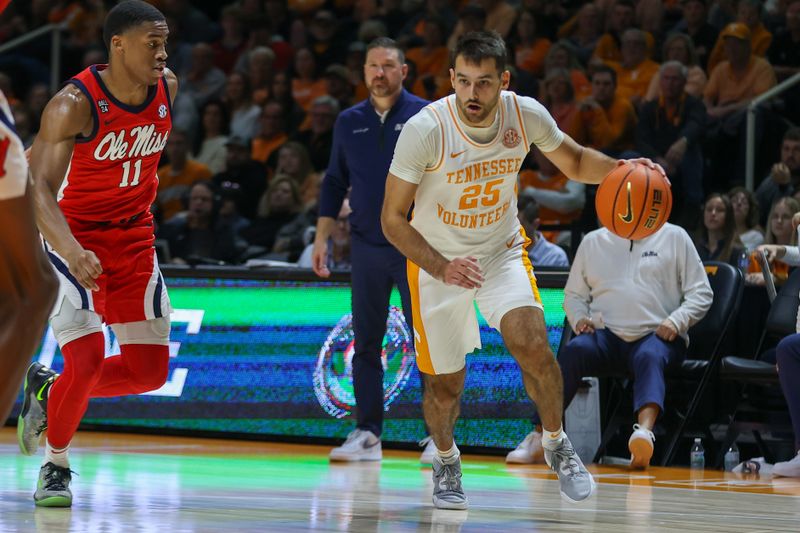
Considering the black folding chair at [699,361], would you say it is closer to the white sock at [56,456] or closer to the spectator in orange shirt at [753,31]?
the spectator in orange shirt at [753,31]

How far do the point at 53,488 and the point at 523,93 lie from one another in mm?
6716

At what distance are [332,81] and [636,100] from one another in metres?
3.03

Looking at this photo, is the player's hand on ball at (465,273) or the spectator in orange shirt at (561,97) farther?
the spectator in orange shirt at (561,97)

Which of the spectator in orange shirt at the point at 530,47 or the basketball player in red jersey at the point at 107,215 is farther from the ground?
the spectator in orange shirt at the point at 530,47

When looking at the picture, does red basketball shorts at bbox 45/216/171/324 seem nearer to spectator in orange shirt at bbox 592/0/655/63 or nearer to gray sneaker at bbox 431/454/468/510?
gray sneaker at bbox 431/454/468/510

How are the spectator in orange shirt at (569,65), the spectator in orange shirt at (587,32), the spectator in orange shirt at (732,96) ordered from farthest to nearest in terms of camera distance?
the spectator in orange shirt at (587,32), the spectator in orange shirt at (569,65), the spectator in orange shirt at (732,96)

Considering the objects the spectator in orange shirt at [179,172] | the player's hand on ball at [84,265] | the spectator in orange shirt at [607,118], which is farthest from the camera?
the spectator in orange shirt at [179,172]

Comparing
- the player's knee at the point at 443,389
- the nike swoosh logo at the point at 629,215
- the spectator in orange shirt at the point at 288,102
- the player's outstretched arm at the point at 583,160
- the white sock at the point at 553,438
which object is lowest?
the white sock at the point at 553,438

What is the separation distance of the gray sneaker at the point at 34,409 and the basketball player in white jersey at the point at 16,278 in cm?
258

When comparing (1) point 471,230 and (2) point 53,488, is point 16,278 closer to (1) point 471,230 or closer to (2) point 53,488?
(2) point 53,488

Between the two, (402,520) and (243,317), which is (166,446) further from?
(402,520)

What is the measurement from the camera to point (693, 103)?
9.78 metres

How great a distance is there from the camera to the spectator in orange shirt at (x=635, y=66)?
10734 millimetres

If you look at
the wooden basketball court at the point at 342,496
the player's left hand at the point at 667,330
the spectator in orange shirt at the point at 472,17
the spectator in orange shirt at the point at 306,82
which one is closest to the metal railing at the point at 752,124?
the player's left hand at the point at 667,330
